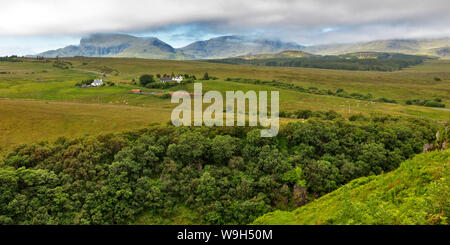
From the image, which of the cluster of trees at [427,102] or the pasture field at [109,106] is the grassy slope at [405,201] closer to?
the pasture field at [109,106]

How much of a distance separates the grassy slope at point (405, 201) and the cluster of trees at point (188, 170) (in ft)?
34.6

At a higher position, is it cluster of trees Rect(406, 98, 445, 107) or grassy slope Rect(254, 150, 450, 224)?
cluster of trees Rect(406, 98, 445, 107)

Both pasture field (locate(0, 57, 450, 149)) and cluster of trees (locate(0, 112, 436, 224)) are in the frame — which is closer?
cluster of trees (locate(0, 112, 436, 224))

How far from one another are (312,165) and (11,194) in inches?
1808

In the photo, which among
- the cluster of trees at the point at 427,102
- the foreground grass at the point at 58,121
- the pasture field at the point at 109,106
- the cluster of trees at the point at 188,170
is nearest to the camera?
the cluster of trees at the point at 188,170

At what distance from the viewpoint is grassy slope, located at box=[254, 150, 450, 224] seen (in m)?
12.6

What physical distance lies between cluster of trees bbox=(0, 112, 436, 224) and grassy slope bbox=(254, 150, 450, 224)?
34.6 feet

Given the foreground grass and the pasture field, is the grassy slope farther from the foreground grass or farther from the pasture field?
the pasture field

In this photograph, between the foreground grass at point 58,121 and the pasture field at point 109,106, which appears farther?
the pasture field at point 109,106

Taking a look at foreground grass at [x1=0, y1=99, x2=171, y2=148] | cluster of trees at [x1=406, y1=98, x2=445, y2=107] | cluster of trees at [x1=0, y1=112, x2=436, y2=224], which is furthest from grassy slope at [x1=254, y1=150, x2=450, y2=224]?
cluster of trees at [x1=406, y1=98, x2=445, y2=107]

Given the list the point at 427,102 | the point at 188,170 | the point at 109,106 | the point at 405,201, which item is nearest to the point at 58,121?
the point at 109,106

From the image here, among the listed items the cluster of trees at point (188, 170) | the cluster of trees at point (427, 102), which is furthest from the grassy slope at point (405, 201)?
the cluster of trees at point (427, 102)

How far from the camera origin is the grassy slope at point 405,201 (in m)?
12.6

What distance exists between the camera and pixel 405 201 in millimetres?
17047
